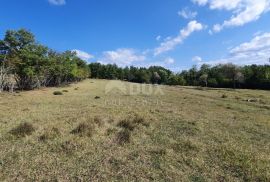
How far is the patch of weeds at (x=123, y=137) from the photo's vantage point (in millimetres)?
10070

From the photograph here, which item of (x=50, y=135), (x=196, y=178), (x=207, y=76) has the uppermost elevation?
(x=207, y=76)

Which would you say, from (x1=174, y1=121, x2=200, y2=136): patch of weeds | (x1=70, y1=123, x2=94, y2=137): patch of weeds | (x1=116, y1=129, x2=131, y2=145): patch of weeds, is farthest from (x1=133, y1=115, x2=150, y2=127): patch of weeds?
(x1=70, y1=123, x2=94, y2=137): patch of weeds

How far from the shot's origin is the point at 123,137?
10.6 m

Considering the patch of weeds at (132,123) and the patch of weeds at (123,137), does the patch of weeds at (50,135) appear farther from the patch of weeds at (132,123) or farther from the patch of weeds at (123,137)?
the patch of weeds at (132,123)

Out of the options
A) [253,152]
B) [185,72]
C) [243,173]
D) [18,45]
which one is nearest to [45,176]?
[243,173]

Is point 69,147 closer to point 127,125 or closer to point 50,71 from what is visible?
point 127,125

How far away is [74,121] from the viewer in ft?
45.8

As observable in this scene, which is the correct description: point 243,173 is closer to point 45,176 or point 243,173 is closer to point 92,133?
point 45,176

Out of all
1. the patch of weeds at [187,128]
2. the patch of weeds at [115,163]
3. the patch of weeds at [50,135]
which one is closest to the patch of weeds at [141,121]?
the patch of weeds at [187,128]

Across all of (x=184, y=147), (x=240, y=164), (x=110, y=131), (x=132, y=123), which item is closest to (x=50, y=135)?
(x=110, y=131)

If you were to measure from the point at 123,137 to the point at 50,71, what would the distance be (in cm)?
4371

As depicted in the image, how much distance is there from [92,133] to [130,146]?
2.58m

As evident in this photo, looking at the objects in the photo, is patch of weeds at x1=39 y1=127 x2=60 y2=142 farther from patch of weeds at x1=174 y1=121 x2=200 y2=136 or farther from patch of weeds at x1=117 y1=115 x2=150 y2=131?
patch of weeds at x1=174 y1=121 x2=200 y2=136

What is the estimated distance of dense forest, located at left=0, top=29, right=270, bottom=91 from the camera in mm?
36250
